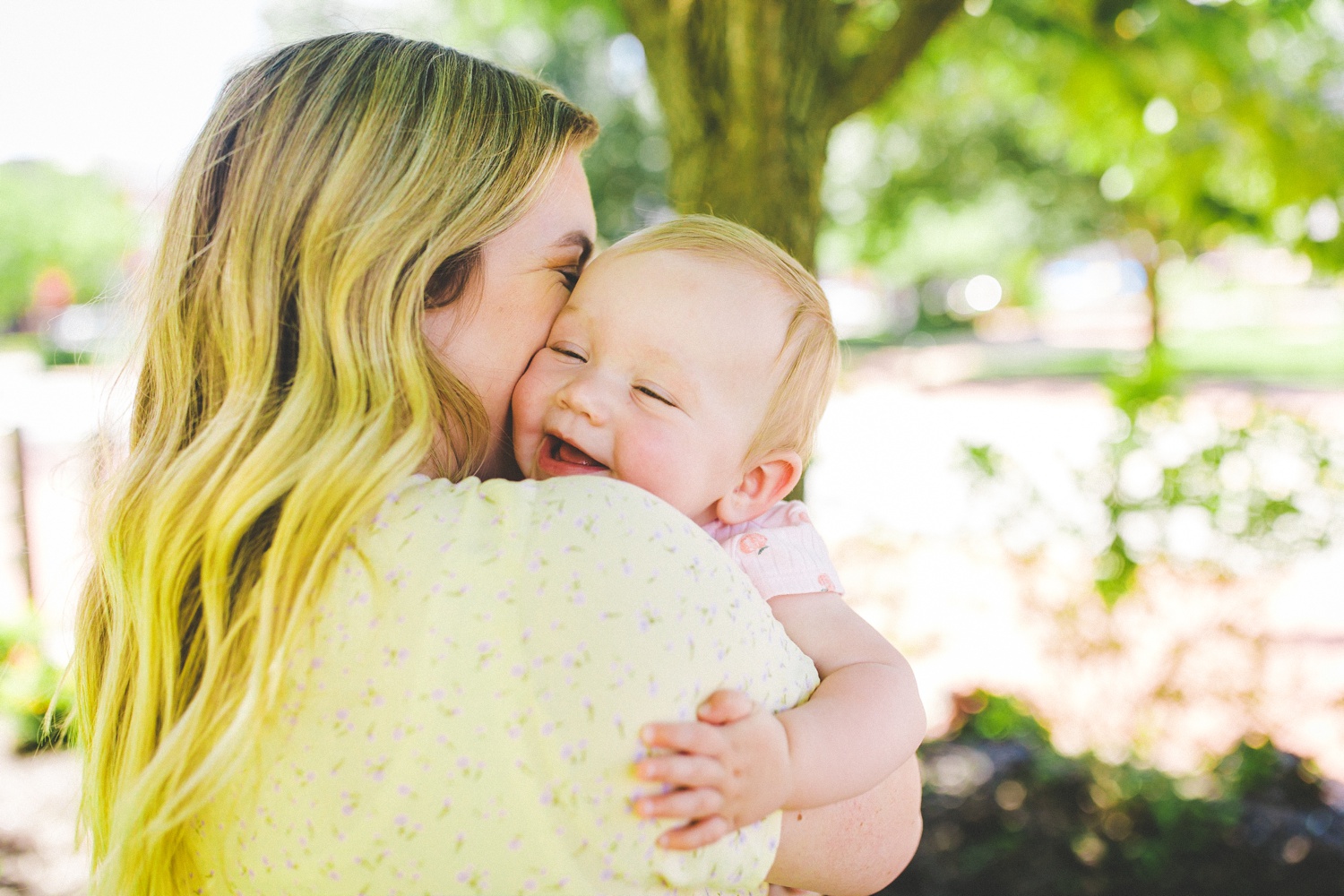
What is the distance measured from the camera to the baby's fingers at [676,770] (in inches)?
42.9

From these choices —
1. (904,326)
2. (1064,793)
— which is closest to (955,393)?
(1064,793)

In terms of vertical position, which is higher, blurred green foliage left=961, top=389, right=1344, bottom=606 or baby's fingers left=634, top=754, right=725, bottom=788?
baby's fingers left=634, top=754, right=725, bottom=788

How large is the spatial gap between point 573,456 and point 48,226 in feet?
124

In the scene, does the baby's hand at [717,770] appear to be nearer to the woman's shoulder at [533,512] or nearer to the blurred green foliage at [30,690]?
the woman's shoulder at [533,512]

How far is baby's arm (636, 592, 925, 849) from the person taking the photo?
110 centimetres

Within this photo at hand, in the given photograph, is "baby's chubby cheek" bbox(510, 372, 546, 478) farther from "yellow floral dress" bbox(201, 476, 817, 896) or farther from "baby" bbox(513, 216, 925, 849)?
"yellow floral dress" bbox(201, 476, 817, 896)

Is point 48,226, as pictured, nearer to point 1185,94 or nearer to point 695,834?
point 1185,94

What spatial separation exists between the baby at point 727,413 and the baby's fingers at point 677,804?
0.25m

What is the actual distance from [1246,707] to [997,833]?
124cm

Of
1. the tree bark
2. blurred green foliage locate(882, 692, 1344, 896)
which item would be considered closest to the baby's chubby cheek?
the tree bark

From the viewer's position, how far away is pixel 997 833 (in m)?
3.95

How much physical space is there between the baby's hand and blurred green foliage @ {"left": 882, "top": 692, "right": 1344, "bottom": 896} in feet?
9.62

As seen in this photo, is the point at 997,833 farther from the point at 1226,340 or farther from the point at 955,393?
the point at 1226,340

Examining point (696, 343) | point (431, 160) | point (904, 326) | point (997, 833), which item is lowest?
point (904, 326)
